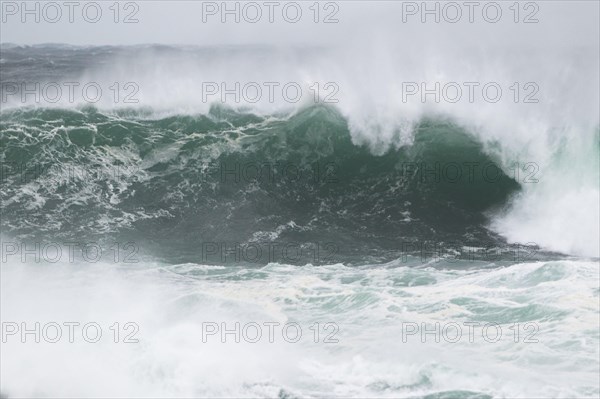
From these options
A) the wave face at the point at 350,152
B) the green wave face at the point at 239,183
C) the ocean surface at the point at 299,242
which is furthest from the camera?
the wave face at the point at 350,152

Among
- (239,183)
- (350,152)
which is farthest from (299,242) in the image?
(350,152)

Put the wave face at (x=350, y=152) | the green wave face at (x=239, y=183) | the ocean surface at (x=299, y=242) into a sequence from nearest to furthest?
the ocean surface at (x=299, y=242) < the green wave face at (x=239, y=183) < the wave face at (x=350, y=152)

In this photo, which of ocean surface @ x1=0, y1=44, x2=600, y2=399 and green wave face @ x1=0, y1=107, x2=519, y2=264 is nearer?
ocean surface @ x1=0, y1=44, x2=600, y2=399

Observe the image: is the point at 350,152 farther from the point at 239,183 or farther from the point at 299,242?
the point at 299,242

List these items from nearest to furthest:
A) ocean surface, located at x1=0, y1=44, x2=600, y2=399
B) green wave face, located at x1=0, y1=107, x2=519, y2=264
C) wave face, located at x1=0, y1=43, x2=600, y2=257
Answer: ocean surface, located at x1=0, y1=44, x2=600, y2=399, green wave face, located at x1=0, y1=107, x2=519, y2=264, wave face, located at x1=0, y1=43, x2=600, y2=257

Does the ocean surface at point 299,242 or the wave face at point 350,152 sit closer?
the ocean surface at point 299,242

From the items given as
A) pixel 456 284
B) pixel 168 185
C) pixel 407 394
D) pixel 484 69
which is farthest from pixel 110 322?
pixel 484 69
